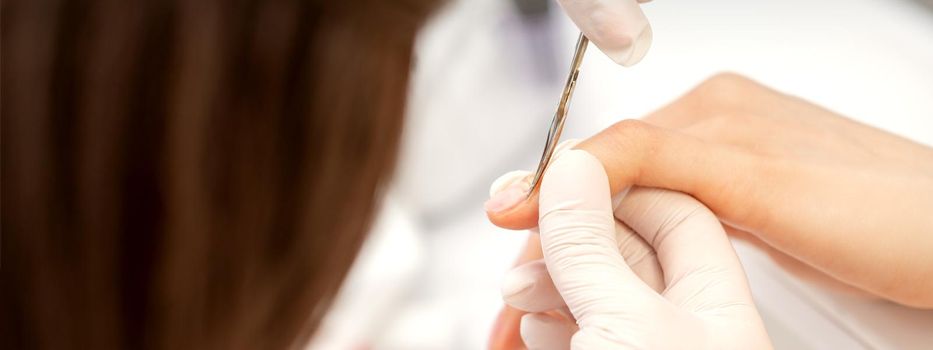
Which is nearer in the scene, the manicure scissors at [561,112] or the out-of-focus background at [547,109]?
the manicure scissors at [561,112]

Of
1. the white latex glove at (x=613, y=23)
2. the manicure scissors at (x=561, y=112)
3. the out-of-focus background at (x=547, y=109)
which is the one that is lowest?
the out-of-focus background at (x=547, y=109)

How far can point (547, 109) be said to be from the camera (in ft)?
4.61

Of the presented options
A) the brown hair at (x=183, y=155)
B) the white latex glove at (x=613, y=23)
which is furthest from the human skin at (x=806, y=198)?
the brown hair at (x=183, y=155)

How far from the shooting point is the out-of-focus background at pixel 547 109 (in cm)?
104

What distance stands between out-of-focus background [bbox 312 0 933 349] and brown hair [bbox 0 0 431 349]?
0.45m

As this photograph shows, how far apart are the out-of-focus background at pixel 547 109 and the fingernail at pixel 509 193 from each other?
0.87ft

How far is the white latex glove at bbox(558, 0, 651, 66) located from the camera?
1.96ft

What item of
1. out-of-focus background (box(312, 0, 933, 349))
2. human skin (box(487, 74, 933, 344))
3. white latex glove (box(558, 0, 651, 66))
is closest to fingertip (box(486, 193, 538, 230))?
human skin (box(487, 74, 933, 344))

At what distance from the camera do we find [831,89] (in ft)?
4.32

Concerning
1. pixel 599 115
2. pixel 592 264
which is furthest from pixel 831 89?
pixel 592 264

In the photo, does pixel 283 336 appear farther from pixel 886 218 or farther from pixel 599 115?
pixel 599 115

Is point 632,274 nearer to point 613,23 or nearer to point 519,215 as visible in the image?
point 519,215

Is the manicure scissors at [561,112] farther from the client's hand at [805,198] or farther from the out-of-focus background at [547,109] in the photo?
the out-of-focus background at [547,109]

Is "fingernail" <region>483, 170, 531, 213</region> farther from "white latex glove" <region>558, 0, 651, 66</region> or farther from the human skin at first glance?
"white latex glove" <region>558, 0, 651, 66</region>
